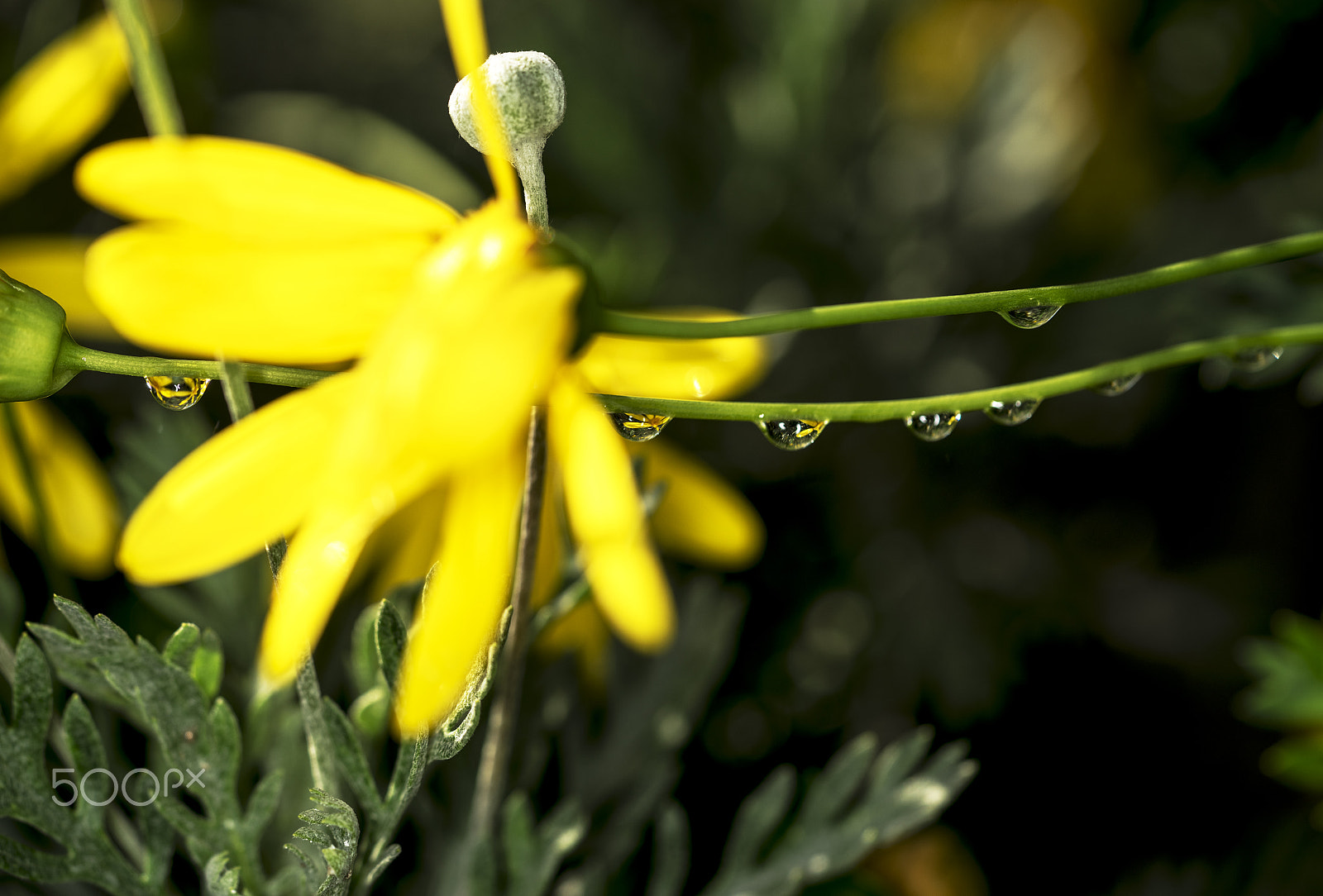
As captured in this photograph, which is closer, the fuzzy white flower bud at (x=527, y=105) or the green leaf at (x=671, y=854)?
the fuzzy white flower bud at (x=527, y=105)

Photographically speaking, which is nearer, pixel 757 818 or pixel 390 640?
pixel 390 640

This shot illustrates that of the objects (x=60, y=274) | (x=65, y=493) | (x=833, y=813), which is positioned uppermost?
(x=60, y=274)

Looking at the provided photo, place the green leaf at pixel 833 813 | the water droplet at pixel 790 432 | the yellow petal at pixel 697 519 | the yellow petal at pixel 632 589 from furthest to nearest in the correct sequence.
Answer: the yellow petal at pixel 697 519 < the green leaf at pixel 833 813 < the water droplet at pixel 790 432 < the yellow petal at pixel 632 589

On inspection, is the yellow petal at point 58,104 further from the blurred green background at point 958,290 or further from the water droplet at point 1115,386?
the water droplet at point 1115,386

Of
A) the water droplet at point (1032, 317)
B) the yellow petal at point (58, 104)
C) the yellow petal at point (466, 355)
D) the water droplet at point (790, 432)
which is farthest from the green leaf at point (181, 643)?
the yellow petal at point (58, 104)

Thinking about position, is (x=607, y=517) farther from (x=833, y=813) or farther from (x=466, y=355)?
(x=833, y=813)

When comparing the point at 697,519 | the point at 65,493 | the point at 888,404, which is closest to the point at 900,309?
the point at 888,404
